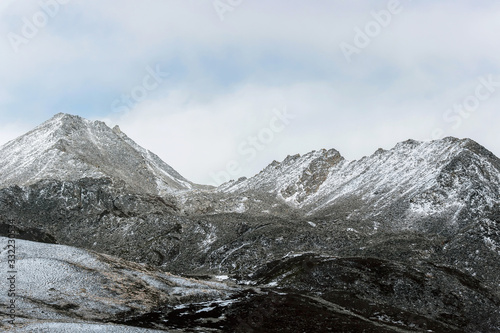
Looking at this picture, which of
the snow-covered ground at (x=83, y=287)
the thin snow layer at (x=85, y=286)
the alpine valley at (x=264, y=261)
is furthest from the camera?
the alpine valley at (x=264, y=261)

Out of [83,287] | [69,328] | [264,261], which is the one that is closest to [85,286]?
[83,287]

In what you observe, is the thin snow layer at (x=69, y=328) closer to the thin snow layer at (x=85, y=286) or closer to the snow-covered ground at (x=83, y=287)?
the snow-covered ground at (x=83, y=287)

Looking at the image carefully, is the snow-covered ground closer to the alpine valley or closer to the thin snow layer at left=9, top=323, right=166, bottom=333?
the thin snow layer at left=9, top=323, right=166, bottom=333

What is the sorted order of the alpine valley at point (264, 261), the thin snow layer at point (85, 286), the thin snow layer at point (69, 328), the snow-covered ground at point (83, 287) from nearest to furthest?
the thin snow layer at point (69, 328) → the snow-covered ground at point (83, 287) → the thin snow layer at point (85, 286) → the alpine valley at point (264, 261)

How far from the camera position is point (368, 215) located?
16750 centimetres

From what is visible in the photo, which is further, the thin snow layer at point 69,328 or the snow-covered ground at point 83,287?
the snow-covered ground at point 83,287

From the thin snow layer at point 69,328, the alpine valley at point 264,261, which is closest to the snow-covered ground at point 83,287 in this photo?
the thin snow layer at point 69,328

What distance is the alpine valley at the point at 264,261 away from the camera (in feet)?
227

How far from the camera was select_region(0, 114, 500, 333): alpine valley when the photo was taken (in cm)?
6925

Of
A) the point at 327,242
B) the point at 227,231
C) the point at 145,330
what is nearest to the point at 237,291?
the point at 145,330

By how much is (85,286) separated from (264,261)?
60035 mm

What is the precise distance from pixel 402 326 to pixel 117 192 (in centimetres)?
14939

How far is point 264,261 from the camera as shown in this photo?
410ft

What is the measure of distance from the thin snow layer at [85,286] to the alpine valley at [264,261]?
33 centimetres
